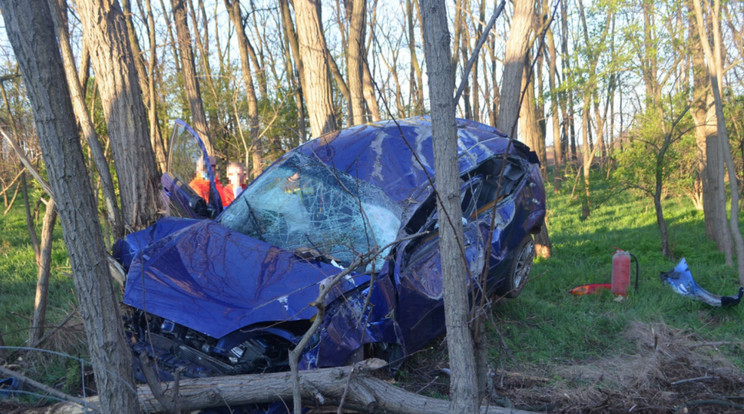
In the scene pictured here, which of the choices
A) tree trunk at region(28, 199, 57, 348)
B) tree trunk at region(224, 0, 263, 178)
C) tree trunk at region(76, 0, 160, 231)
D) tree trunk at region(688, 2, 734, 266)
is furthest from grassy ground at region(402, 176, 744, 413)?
tree trunk at region(224, 0, 263, 178)

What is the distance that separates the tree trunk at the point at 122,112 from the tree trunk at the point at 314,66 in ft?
7.77

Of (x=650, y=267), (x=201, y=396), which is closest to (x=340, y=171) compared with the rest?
(x=201, y=396)

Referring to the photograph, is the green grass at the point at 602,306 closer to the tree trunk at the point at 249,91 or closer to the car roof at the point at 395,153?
the car roof at the point at 395,153

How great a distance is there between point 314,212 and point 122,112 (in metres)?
2.66

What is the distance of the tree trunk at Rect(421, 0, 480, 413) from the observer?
7.07 feet

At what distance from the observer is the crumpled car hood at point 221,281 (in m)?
3.24

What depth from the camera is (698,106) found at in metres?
8.68

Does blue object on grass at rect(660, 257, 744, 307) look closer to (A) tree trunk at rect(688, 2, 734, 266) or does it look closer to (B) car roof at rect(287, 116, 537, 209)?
(A) tree trunk at rect(688, 2, 734, 266)

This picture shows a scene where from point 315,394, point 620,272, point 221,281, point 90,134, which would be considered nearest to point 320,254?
point 221,281

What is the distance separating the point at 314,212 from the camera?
4359 mm

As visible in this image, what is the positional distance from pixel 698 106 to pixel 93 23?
29.2 ft

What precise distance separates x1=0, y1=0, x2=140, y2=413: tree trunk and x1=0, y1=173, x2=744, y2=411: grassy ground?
182cm

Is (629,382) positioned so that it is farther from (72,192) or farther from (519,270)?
(72,192)

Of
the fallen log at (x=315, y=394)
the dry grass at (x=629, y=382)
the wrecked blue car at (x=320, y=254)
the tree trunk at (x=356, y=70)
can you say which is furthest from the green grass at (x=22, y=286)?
the tree trunk at (x=356, y=70)
